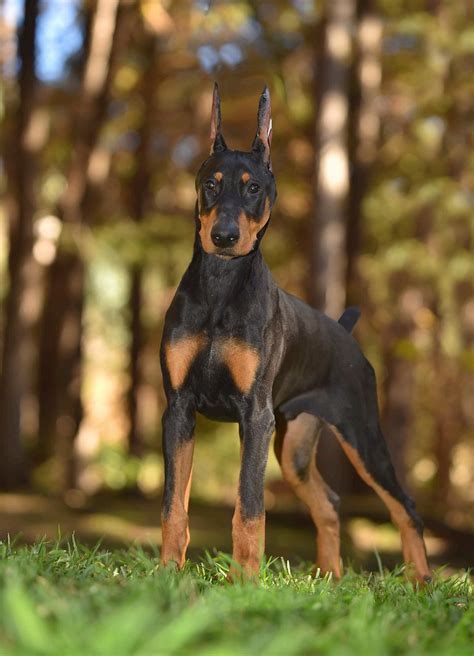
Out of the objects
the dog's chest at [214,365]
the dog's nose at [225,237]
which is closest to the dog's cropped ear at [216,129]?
the dog's nose at [225,237]

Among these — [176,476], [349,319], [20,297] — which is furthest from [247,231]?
[20,297]

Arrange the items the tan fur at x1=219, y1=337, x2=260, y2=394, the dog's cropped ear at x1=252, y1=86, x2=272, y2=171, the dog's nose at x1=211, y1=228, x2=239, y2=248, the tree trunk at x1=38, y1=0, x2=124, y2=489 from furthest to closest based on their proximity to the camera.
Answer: the tree trunk at x1=38, y1=0, x2=124, y2=489 < the dog's cropped ear at x1=252, y1=86, x2=272, y2=171 < the tan fur at x1=219, y1=337, x2=260, y2=394 < the dog's nose at x1=211, y1=228, x2=239, y2=248

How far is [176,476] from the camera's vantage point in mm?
4633

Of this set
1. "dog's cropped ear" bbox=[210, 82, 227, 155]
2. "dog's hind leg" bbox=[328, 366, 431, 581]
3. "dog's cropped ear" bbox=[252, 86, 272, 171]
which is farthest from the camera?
"dog's hind leg" bbox=[328, 366, 431, 581]

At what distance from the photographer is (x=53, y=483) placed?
47.3 ft

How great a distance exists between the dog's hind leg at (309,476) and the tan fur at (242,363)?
4.09 feet

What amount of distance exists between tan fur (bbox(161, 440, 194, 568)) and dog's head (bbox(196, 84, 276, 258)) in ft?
3.63

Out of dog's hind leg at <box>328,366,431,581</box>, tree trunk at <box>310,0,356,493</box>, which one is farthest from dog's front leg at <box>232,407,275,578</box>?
tree trunk at <box>310,0,356,493</box>

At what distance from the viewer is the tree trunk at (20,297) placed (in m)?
12.0

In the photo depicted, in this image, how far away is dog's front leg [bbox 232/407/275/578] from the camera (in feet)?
14.6

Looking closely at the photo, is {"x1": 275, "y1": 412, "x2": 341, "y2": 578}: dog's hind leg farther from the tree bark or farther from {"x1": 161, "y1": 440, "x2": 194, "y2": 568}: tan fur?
the tree bark

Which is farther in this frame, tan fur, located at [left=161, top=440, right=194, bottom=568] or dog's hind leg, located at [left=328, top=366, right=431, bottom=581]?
dog's hind leg, located at [left=328, top=366, right=431, bottom=581]

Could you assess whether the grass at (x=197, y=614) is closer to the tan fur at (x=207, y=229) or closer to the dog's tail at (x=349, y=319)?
the tan fur at (x=207, y=229)

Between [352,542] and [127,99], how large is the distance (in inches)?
347
